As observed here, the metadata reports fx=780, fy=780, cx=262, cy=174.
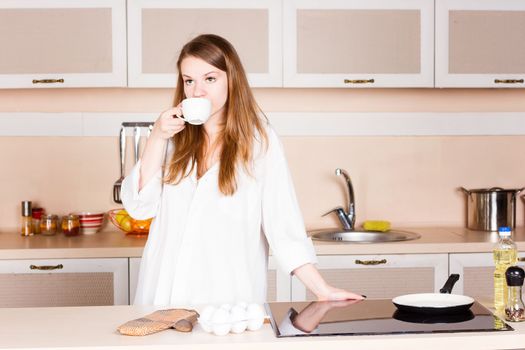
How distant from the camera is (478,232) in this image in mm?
3754

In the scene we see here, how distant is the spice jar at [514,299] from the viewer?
1825 millimetres

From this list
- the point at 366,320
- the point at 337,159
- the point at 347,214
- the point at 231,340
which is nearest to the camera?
the point at 231,340

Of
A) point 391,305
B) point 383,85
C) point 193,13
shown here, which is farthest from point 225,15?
point 391,305

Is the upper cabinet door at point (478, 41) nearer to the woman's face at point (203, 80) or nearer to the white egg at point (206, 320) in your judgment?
the woman's face at point (203, 80)

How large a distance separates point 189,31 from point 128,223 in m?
0.94

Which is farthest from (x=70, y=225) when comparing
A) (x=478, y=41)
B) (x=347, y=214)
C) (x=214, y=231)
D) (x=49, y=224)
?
(x=478, y=41)

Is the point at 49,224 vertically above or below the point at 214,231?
below

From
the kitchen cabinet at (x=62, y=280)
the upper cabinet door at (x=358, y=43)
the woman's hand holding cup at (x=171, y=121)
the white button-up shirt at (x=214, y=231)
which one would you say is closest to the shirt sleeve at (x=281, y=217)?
the white button-up shirt at (x=214, y=231)

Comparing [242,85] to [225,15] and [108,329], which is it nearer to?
[108,329]

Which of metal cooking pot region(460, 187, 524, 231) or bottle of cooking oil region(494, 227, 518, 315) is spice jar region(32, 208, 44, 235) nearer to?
metal cooking pot region(460, 187, 524, 231)

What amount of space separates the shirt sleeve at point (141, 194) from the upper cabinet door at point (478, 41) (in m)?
1.80

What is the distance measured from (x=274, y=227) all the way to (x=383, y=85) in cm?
152

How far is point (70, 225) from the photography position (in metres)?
3.60

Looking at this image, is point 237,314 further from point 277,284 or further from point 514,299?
point 277,284
